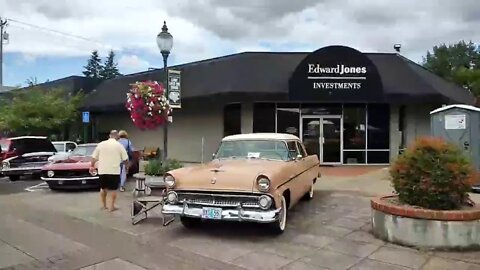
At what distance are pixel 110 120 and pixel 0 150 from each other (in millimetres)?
12953

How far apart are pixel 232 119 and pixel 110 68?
62.2 metres

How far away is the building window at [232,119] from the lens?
68.8 ft

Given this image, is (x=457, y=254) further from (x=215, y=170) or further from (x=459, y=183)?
(x=215, y=170)

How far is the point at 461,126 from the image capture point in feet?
40.0

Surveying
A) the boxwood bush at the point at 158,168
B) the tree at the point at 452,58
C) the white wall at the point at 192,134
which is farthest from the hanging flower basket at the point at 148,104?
the tree at the point at 452,58

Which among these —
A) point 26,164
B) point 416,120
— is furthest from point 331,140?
point 26,164

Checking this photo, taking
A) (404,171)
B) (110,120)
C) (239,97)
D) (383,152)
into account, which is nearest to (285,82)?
(239,97)

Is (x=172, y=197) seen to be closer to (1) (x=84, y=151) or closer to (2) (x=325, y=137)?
(1) (x=84, y=151)

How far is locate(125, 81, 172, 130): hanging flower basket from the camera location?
488 inches

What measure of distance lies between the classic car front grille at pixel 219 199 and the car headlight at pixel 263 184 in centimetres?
17

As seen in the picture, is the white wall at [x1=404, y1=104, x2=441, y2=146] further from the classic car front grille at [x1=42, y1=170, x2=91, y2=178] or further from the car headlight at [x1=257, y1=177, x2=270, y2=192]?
the car headlight at [x1=257, y1=177, x2=270, y2=192]

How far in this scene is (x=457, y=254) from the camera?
6.11m

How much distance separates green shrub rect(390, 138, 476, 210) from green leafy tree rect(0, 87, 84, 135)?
25.3 meters

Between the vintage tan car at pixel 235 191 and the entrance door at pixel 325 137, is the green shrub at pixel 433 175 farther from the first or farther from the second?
the entrance door at pixel 325 137
